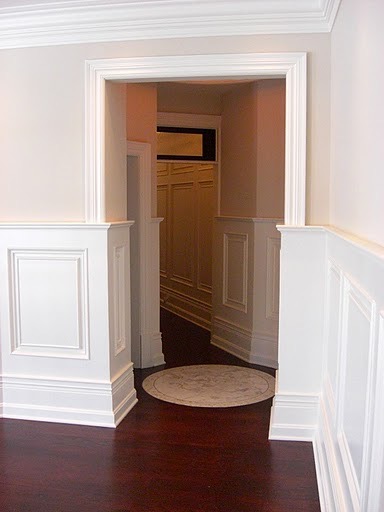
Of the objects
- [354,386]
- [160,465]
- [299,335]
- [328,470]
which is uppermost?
[354,386]

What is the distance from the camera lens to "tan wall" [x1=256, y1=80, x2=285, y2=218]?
4812mm

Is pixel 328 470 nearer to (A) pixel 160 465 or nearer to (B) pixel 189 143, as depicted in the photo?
(A) pixel 160 465

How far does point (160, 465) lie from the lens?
9.72 ft

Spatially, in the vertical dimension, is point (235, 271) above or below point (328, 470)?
above

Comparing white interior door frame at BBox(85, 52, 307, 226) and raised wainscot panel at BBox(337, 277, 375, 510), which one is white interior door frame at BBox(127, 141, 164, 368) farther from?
raised wainscot panel at BBox(337, 277, 375, 510)

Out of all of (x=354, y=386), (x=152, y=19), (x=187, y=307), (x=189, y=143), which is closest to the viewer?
(x=354, y=386)

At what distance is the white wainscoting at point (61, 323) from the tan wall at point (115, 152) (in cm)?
17

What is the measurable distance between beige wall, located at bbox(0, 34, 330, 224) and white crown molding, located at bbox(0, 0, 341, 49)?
6cm

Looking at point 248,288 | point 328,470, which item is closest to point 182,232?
point 248,288

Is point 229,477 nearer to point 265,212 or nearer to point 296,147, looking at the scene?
point 296,147

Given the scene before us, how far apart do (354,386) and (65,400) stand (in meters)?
2.18

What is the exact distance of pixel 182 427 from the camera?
3.46 m

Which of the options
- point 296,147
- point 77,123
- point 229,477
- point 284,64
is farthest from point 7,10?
point 229,477

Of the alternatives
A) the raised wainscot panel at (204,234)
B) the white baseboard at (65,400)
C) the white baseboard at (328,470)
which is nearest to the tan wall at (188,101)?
the raised wainscot panel at (204,234)
